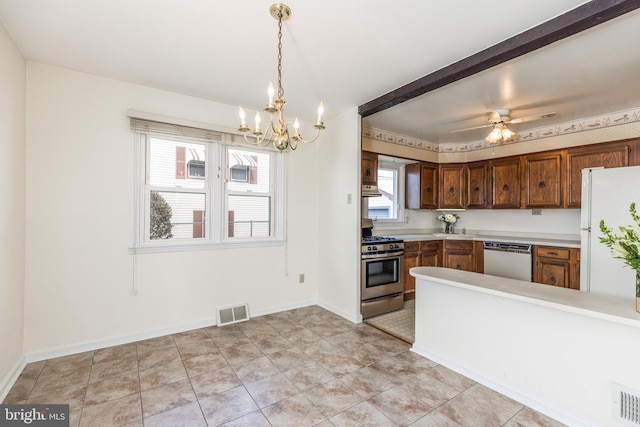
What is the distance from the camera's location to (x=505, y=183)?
441 cm

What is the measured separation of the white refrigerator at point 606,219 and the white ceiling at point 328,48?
918 millimetres

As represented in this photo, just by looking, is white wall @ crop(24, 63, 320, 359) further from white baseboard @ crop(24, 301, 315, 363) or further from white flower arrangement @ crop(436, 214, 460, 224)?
white flower arrangement @ crop(436, 214, 460, 224)

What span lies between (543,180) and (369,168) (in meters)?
2.44

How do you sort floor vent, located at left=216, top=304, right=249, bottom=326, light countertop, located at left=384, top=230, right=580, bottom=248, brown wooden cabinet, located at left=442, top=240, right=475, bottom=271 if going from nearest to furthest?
1. floor vent, located at left=216, top=304, right=249, bottom=326
2. light countertop, located at left=384, top=230, right=580, bottom=248
3. brown wooden cabinet, located at left=442, top=240, right=475, bottom=271

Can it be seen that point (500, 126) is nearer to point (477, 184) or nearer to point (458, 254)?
point (477, 184)

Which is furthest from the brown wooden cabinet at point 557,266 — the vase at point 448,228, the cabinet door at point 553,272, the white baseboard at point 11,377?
the white baseboard at point 11,377

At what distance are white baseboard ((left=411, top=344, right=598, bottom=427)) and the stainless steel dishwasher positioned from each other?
2239 millimetres

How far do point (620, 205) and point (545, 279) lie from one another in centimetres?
142

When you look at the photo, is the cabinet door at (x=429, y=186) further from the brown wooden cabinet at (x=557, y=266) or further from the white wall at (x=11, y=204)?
the white wall at (x=11, y=204)

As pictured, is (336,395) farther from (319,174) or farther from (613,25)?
(613,25)

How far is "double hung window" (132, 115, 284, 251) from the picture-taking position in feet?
9.75

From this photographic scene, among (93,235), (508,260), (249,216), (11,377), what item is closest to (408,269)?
(508,260)

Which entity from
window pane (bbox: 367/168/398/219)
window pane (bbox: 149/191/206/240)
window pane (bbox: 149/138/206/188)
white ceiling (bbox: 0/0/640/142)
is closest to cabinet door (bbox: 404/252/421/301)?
window pane (bbox: 367/168/398/219)

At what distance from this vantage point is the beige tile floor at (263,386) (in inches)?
71.0
